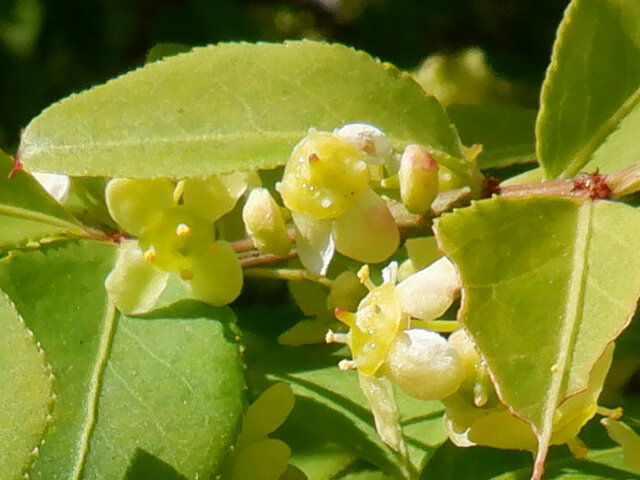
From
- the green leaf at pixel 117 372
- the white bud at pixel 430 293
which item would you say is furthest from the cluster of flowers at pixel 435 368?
the green leaf at pixel 117 372

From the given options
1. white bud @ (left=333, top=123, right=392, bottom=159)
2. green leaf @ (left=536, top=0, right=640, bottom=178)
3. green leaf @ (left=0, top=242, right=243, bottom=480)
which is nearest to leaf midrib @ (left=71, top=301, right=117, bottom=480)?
green leaf @ (left=0, top=242, right=243, bottom=480)

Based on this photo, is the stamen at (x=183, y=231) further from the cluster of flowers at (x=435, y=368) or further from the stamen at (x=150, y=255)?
the cluster of flowers at (x=435, y=368)

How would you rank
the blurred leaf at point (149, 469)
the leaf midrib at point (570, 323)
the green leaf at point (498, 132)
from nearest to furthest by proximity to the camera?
the leaf midrib at point (570, 323)
the blurred leaf at point (149, 469)
the green leaf at point (498, 132)

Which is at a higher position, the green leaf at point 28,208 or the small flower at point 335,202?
the small flower at point 335,202

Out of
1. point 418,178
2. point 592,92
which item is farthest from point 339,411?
point 592,92

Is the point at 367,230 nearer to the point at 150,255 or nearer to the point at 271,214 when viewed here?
the point at 271,214
